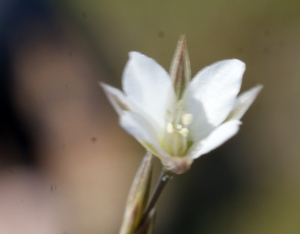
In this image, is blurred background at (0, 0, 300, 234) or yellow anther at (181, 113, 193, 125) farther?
blurred background at (0, 0, 300, 234)

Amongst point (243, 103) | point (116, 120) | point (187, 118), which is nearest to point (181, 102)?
point (187, 118)

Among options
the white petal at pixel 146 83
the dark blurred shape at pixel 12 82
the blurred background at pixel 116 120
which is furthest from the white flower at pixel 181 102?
the dark blurred shape at pixel 12 82

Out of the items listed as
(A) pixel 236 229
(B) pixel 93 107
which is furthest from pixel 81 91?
(A) pixel 236 229

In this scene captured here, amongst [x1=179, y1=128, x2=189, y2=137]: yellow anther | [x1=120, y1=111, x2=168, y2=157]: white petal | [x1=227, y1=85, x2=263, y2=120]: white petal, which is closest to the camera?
[x1=120, y1=111, x2=168, y2=157]: white petal

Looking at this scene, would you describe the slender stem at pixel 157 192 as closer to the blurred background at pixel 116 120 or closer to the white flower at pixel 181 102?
the white flower at pixel 181 102

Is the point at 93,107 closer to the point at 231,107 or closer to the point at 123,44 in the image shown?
the point at 123,44

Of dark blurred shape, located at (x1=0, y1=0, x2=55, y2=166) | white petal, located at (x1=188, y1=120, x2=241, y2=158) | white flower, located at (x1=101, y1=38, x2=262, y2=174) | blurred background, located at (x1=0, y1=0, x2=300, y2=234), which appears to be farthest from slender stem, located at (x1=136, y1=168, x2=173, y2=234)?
dark blurred shape, located at (x1=0, y1=0, x2=55, y2=166)

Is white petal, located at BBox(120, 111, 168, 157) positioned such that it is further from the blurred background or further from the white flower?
the blurred background
